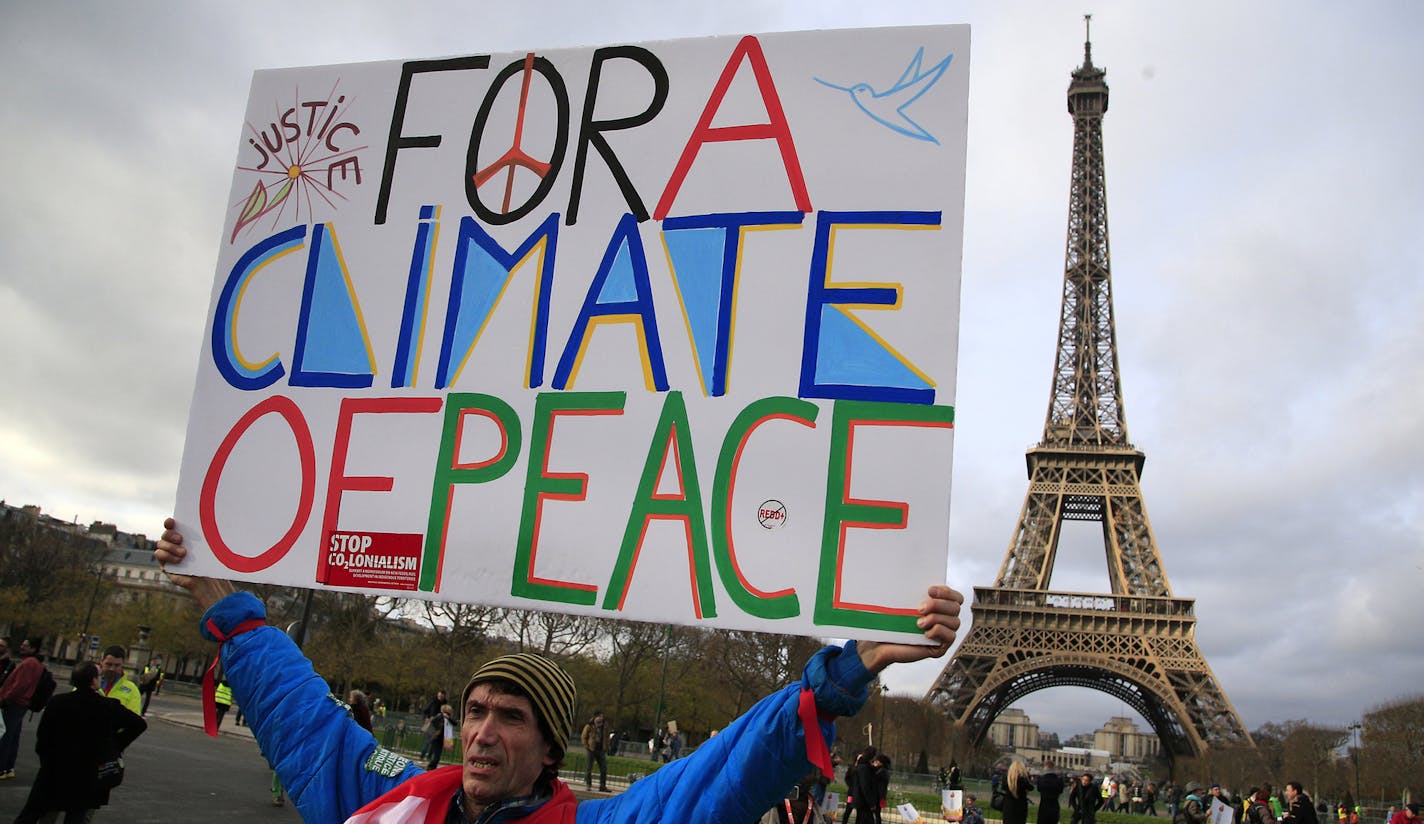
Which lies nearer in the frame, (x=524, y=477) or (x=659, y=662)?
(x=524, y=477)

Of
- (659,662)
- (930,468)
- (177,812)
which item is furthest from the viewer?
(659,662)

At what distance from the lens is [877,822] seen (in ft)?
41.8

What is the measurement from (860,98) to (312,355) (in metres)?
1.56

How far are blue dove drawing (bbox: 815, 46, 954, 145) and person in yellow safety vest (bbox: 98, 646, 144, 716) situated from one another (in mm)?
5916

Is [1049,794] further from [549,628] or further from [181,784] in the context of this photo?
[549,628]

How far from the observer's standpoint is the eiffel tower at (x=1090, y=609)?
39.2m

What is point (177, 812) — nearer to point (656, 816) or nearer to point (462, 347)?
point (462, 347)

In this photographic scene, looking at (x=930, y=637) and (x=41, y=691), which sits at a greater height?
(x=930, y=637)

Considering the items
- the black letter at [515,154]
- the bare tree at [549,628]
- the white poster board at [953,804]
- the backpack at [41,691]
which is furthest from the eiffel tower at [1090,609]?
the black letter at [515,154]

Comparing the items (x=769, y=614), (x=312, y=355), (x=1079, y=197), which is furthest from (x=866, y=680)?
(x=1079, y=197)

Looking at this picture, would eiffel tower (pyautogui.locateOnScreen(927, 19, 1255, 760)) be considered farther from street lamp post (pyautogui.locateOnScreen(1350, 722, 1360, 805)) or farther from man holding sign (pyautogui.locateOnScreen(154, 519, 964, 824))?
man holding sign (pyautogui.locateOnScreen(154, 519, 964, 824))

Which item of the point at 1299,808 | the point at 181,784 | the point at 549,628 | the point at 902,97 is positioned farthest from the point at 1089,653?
the point at 902,97

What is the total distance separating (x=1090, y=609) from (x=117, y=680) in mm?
39845

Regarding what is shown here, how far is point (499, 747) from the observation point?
184 cm
